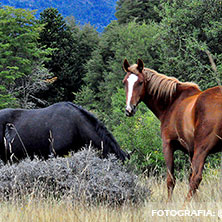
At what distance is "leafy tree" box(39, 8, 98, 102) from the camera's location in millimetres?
42906

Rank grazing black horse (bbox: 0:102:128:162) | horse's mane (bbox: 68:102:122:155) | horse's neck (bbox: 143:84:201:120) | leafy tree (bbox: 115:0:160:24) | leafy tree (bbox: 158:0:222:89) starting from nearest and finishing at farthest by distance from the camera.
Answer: horse's neck (bbox: 143:84:201:120) → horse's mane (bbox: 68:102:122:155) → grazing black horse (bbox: 0:102:128:162) → leafy tree (bbox: 158:0:222:89) → leafy tree (bbox: 115:0:160:24)

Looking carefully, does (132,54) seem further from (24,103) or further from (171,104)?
(171,104)

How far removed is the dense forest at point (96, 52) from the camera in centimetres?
1820

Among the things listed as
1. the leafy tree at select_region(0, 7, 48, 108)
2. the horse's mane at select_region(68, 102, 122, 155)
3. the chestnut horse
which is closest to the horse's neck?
the chestnut horse

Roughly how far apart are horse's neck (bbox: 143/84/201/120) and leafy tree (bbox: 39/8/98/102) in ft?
118

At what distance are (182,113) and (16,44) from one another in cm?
3338

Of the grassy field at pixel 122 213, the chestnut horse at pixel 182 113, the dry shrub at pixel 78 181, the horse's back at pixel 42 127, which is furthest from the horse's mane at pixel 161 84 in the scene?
the grassy field at pixel 122 213

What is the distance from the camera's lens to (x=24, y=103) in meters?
35.6

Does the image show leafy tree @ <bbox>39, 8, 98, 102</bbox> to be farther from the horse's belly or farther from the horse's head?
the horse's belly

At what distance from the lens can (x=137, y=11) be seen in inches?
1763

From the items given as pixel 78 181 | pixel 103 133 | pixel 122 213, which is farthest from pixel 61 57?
pixel 122 213

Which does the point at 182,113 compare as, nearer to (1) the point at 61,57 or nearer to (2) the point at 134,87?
(2) the point at 134,87

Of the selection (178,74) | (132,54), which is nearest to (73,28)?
(132,54)

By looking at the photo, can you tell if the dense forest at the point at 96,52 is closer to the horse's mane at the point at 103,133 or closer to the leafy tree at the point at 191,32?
the leafy tree at the point at 191,32
